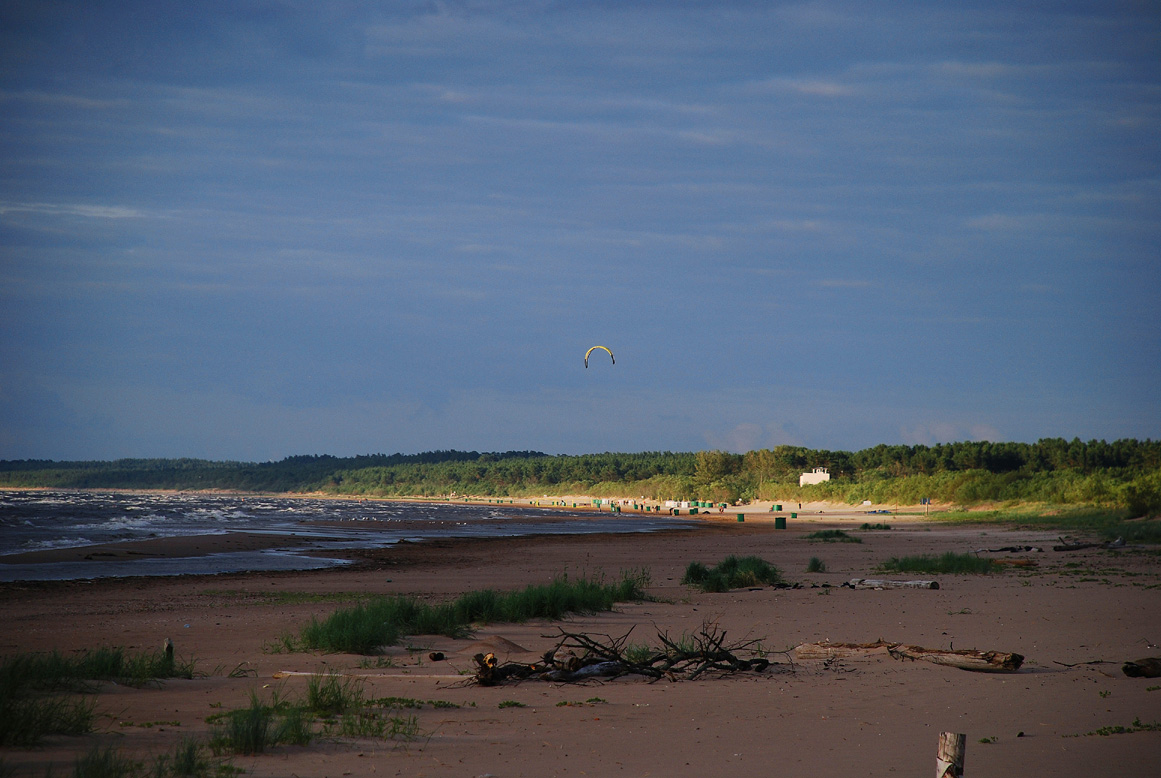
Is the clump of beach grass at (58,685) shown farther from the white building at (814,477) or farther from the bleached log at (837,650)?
the white building at (814,477)

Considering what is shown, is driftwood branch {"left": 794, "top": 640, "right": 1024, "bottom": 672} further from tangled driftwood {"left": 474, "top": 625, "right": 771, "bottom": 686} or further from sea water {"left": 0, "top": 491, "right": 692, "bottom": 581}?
sea water {"left": 0, "top": 491, "right": 692, "bottom": 581}

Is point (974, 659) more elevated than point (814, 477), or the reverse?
point (974, 659)

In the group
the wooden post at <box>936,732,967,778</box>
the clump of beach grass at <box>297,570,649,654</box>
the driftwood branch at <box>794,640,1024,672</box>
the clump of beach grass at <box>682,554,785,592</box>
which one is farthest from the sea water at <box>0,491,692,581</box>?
the wooden post at <box>936,732,967,778</box>

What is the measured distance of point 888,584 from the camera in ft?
62.1

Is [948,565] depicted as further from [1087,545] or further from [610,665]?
[610,665]

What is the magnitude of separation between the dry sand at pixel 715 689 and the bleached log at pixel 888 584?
33cm

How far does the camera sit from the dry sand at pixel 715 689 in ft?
21.3

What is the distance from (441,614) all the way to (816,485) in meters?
87.0

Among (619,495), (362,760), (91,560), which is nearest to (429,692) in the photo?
(362,760)

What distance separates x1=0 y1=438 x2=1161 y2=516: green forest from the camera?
5685 centimetres

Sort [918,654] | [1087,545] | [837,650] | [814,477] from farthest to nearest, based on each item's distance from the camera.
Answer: [814,477]
[1087,545]
[837,650]
[918,654]

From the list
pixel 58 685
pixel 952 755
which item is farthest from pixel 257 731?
pixel 952 755

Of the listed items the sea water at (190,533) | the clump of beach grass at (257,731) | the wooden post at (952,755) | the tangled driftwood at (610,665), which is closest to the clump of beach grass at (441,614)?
the tangled driftwood at (610,665)

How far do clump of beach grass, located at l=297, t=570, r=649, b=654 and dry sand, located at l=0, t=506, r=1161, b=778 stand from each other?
33 cm
